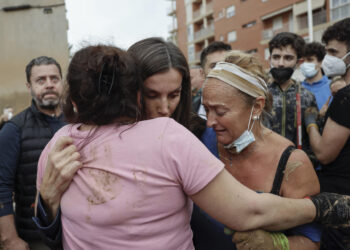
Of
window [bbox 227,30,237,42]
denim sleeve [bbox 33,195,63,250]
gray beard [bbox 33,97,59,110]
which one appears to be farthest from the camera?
window [bbox 227,30,237,42]

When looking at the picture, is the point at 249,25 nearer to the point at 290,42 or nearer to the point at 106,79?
the point at 290,42

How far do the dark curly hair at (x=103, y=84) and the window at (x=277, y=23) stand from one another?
2667cm

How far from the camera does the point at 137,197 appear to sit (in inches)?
43.5

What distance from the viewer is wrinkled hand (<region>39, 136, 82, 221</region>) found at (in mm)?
1204

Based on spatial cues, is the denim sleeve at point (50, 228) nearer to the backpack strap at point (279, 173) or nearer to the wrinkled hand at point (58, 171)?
the wrinkled hand at point (58, 171)

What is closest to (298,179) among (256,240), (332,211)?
(332,211)

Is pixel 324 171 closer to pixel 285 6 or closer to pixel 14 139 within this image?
pixel 14 139

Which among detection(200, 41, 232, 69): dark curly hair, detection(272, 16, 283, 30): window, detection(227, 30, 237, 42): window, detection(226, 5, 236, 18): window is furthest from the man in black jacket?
detection(226, 5, 236, 18): window

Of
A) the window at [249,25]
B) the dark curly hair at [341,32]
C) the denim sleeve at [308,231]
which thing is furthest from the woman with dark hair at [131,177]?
the window at [249,25]

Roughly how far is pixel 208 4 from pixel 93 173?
41174mm

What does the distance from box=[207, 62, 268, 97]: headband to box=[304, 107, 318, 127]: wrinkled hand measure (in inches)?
67.4

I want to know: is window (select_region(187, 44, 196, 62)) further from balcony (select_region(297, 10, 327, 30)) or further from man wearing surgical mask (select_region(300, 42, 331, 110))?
man wearing surgical mask (select_region(300, 42, 331, 110))

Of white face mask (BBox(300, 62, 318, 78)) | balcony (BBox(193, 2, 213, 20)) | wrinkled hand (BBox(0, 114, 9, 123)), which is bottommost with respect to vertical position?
wrinkled hand (BBox(0, 114, 9, 123))

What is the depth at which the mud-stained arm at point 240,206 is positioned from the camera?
1.12 meters
